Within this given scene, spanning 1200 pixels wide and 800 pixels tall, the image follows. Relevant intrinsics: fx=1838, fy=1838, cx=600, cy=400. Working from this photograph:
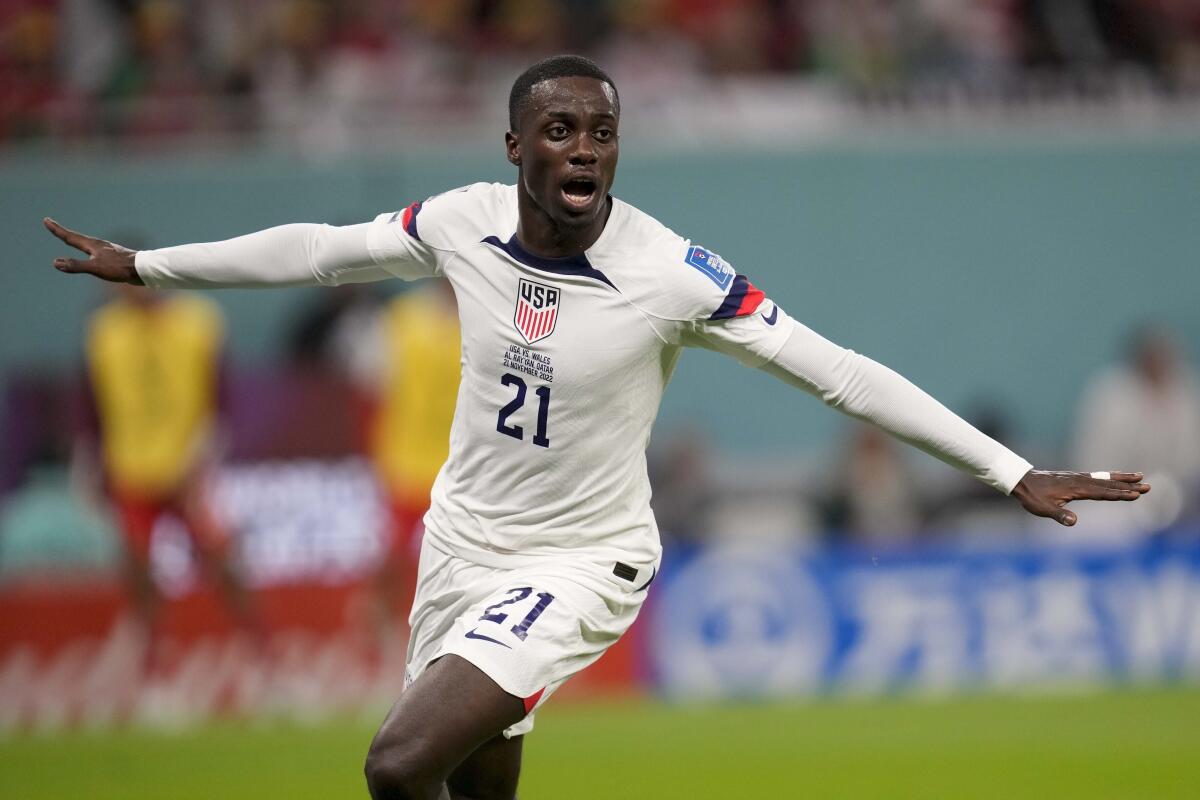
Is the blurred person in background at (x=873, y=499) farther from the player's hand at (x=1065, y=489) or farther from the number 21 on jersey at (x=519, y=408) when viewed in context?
the number 21 on jersey at (x=519, y=408)

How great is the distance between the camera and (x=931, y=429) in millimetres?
5168

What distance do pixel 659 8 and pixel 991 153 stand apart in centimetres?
318

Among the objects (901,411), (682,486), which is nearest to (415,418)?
(682,486)

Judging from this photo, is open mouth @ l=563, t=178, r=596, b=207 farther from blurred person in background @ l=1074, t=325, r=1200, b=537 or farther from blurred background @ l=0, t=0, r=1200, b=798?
blurred person in background @ l=1074, t=325, r=1200, b=537

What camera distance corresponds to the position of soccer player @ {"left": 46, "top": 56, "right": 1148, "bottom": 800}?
517 cm

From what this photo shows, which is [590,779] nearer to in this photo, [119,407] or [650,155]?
[119,407]

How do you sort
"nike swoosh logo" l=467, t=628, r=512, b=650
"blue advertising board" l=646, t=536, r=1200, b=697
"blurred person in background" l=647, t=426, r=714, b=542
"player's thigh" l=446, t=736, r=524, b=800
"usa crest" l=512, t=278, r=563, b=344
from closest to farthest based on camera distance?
1. "nike swoosh logo" l=467, t=628, r=512, b=650
2. "usa crest" l=512, t=278, r=563, b=344
3. "player's thigh" l=446, t=736, r=524, b=800
4. "blue advertising board" l=646, t=536, r=1200, b=697
5. "blurred person in background" l=647, t=426, r=714, b=542

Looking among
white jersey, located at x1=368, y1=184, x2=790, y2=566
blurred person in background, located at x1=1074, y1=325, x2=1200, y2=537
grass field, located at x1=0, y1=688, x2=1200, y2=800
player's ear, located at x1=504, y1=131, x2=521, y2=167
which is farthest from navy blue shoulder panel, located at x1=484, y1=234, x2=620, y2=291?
blurred person in background, located at x1=1074, y1=325, x2=1200, y2=537

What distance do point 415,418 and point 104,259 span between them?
6523 millimetres

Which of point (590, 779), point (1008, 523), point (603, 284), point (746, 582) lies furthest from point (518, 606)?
point (1008, 523)

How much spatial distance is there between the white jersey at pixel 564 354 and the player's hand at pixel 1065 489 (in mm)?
56

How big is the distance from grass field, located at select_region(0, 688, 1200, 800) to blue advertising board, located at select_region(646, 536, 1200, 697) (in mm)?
524

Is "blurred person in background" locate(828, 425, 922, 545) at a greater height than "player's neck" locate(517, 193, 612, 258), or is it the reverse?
"player's neck" locate(517, 193, 612, 258)

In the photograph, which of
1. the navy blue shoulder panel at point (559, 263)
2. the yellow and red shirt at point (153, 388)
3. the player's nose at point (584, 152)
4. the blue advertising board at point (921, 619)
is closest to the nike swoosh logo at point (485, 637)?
the navy blue shoulder panel at point (559, 263)
